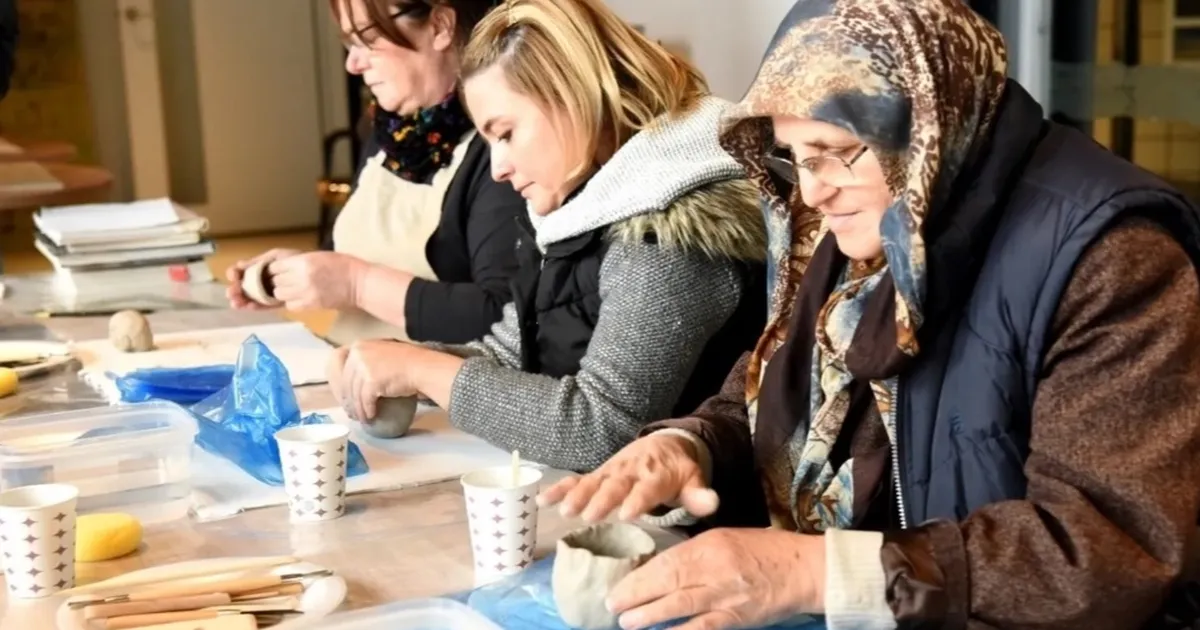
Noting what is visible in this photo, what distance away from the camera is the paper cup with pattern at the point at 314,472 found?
4.31 ft

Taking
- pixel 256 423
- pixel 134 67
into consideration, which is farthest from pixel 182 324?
pixel 134 67

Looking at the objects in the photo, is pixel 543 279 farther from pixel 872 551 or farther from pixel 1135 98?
pixel 1135 98

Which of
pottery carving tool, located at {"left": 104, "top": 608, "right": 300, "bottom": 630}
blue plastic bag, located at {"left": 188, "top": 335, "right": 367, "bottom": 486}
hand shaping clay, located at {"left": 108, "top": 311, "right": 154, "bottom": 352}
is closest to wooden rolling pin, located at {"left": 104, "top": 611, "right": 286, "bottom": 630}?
pottery carving tool, located at {"left": 104, "top": 608, "right": 300, "bottom": 630}

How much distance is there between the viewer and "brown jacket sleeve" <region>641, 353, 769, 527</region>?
1411 mm

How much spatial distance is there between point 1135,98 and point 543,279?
1449 millimetres

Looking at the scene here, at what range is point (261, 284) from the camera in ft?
7.07

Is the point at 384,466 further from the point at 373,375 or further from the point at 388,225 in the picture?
the point at 388,225

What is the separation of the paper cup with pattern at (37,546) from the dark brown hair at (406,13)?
1061 millimetres

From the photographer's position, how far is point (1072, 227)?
1.09 m

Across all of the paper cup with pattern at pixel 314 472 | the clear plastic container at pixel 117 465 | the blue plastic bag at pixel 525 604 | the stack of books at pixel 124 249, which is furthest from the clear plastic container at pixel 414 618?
the stack of books at pixel 124 249


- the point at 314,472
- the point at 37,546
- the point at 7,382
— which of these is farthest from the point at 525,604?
the point at 7,382

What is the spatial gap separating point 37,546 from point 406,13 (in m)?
1.13

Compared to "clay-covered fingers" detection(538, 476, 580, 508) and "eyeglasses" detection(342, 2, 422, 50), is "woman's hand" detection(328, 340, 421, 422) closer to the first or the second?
"clay-covered fingers" detection(538, 476, 580, 508)

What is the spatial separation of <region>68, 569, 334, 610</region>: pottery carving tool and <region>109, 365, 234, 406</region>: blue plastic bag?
25.9 inches
